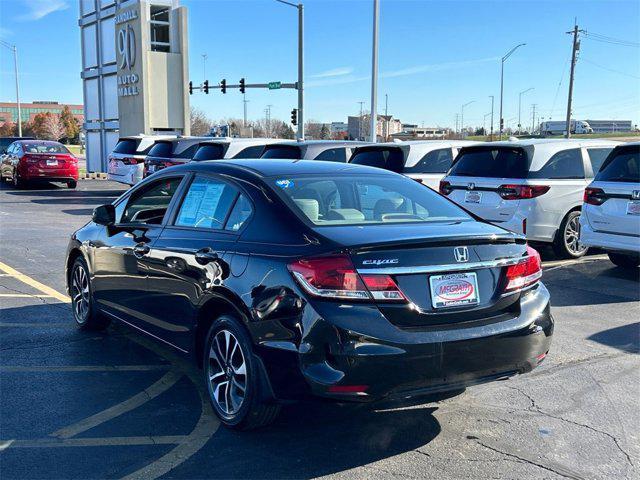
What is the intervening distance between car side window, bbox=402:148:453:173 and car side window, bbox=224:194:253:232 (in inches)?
297

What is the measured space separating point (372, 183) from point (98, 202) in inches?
621

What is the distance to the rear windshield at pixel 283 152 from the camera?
1399cm

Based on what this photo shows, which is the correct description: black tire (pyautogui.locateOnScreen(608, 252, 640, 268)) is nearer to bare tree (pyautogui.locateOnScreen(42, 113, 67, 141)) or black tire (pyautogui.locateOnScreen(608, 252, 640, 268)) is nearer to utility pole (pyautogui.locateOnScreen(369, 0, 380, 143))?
utility pole (pyautogui.locateOnScreen(369, 0, 380, 143))

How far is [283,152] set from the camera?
14211mm

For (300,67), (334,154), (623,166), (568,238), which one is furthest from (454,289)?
(300,67)

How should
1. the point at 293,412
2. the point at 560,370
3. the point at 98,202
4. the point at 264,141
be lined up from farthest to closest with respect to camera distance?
the point at 98,202, the point at 264,141, the point at 560,370, the point at 293,412

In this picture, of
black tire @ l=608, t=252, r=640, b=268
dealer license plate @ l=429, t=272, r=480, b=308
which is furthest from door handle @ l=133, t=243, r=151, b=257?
black tire @ l=608, t=252, r=640, b=268

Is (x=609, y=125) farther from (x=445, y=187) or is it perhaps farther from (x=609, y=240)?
(x=609, y=240)

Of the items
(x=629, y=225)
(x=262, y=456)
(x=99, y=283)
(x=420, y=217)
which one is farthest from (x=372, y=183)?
(x=629, y=225)

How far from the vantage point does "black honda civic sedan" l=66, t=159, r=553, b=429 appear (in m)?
3.49

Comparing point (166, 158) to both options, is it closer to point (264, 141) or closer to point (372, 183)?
point (264, 141)

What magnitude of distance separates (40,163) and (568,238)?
1818 centimetres

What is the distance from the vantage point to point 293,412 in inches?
171

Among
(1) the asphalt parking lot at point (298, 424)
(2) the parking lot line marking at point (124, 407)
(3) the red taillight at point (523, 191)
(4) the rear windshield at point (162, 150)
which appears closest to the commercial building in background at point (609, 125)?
(4) the rear windshield at point (162, 150)
